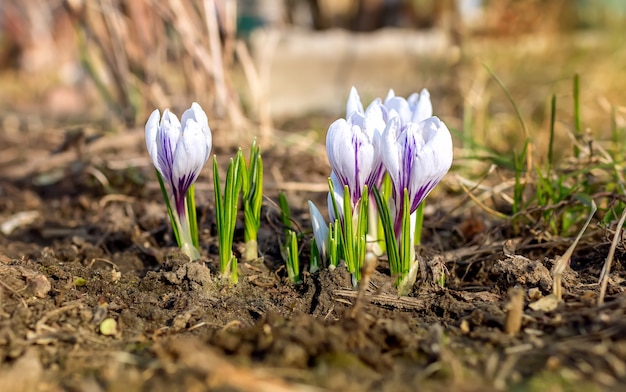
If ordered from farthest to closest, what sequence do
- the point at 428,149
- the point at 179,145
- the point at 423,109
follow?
the point at 423,109, the point at 179,145, the point at 428,149

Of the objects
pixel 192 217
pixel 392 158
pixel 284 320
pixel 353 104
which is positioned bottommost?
pixel 284 320

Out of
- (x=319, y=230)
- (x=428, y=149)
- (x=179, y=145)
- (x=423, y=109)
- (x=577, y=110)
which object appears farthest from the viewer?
(x=577, y=110)

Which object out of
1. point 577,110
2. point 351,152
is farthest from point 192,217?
point 577,110

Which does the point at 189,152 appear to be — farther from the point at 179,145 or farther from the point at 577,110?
the point at 577,110

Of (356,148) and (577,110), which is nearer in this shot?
(356,148)

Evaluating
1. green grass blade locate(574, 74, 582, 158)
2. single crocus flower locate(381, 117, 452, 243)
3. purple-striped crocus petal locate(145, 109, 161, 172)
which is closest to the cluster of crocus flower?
single crocus flower locate(381, 117, 452, 243)

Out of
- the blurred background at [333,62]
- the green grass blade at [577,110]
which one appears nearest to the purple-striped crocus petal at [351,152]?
the green grass blade at [577,110]

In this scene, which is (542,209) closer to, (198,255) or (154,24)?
(198,255)
